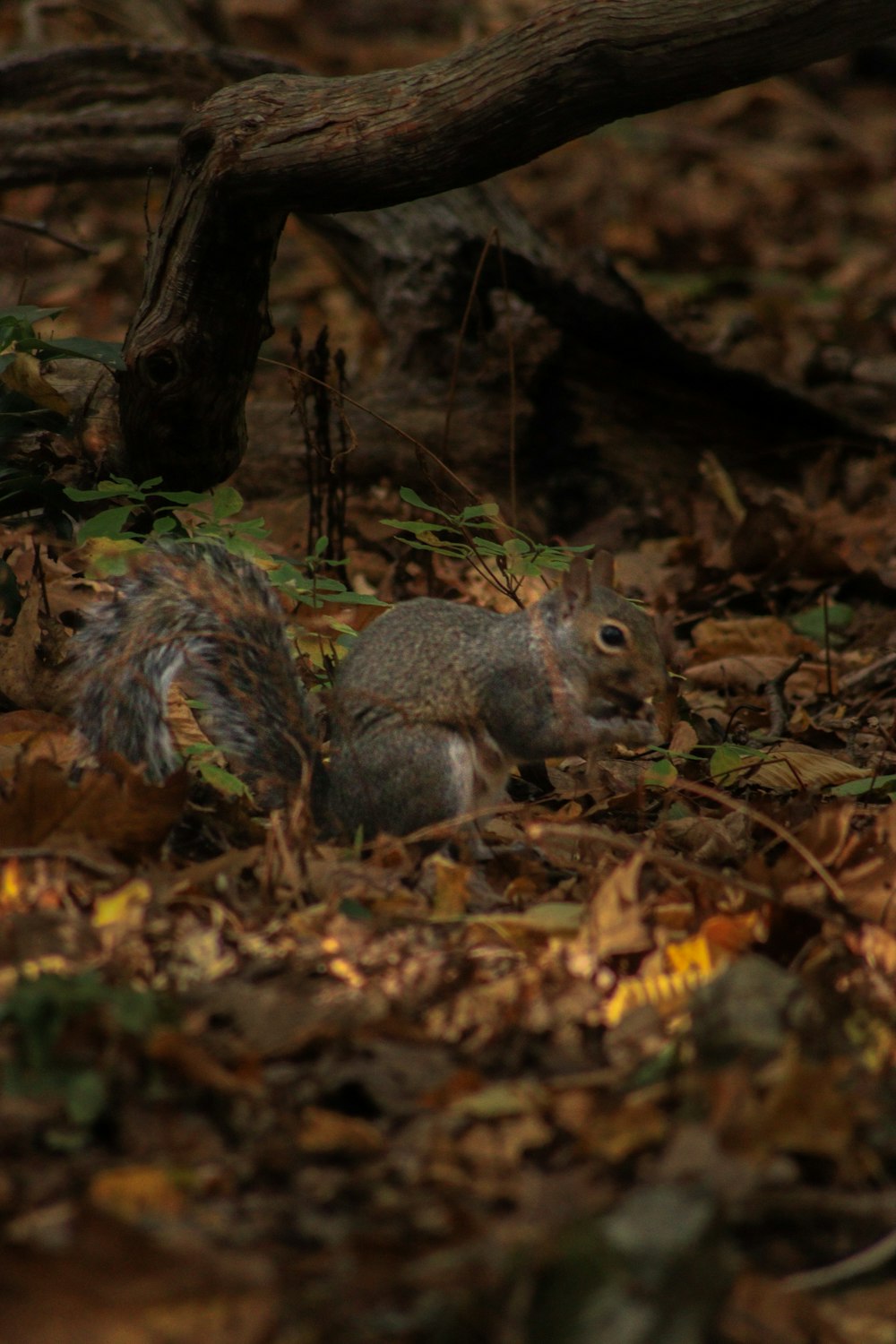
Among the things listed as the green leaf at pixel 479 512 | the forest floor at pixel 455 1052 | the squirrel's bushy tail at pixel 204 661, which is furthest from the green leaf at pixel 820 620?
the squirrel's bushy tail at pixel 204 661

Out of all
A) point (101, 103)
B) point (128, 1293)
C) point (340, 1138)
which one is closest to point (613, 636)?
point (340, 1138)

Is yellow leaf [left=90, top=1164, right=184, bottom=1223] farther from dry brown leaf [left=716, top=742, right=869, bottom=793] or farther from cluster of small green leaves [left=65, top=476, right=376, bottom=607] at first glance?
dry brown leaf [left=716, top=742, right=869, bottom=793]

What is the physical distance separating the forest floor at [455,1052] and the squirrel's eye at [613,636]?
32cm

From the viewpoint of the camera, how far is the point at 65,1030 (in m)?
1.96

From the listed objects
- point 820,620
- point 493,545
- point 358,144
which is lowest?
point 820,620

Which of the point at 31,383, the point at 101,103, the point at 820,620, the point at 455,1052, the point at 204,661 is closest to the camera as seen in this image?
the point at 455,1052

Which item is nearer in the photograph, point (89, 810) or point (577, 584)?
point (89, 810)

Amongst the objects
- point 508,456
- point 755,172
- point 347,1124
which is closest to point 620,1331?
point 347,1124

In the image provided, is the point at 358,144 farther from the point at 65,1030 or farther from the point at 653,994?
the point at 65,1030

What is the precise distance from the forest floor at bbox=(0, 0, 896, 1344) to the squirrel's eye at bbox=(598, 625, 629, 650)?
1.04ft

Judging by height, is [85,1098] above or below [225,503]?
below

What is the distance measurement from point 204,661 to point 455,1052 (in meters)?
1.23

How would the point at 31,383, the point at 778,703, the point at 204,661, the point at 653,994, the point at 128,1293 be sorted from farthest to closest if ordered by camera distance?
the point at 778,703, the point at 31,383, the point at 204,661, the point at 653,994, the point at 128,1293

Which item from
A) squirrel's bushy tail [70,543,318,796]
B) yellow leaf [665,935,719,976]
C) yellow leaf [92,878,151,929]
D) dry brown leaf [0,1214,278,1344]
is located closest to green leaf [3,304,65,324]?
squirrel's bushy tail [70,543,318,796]
